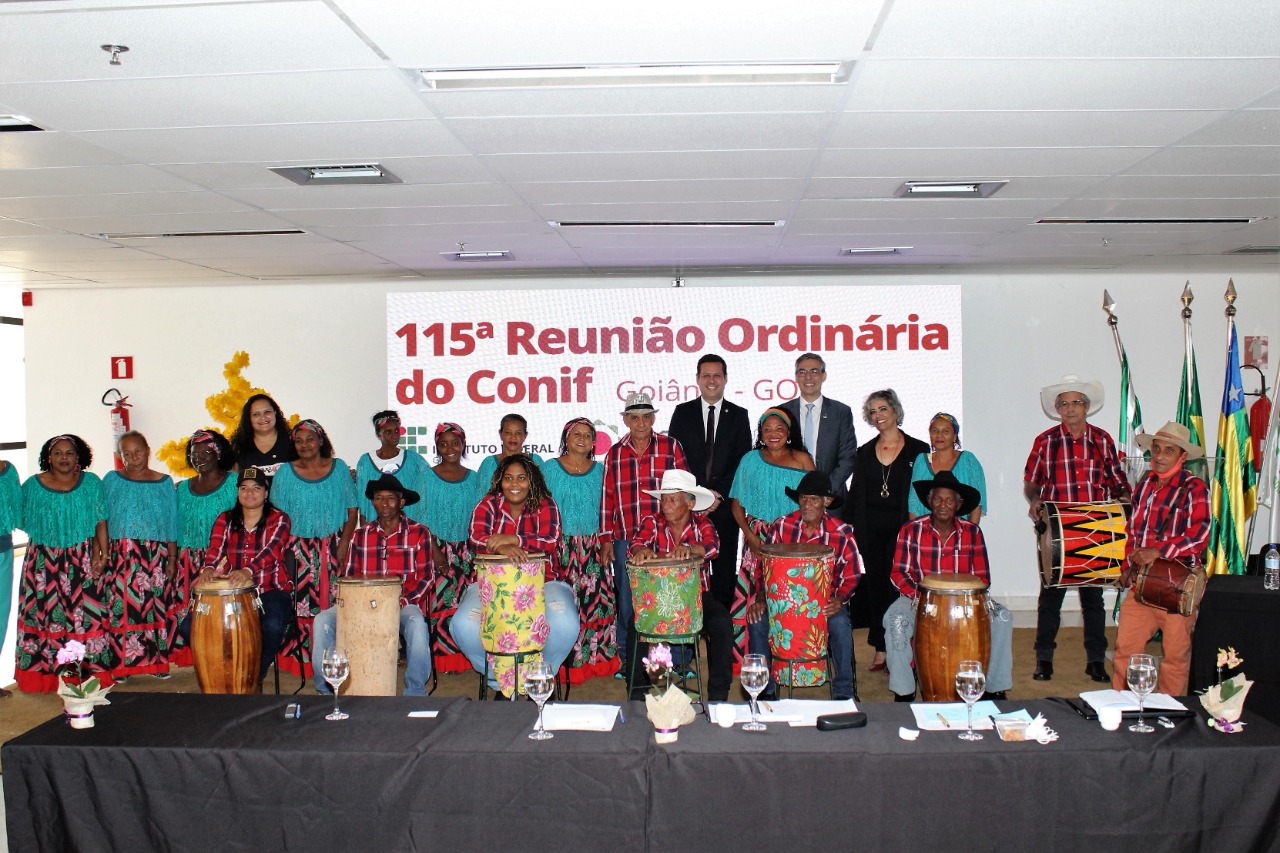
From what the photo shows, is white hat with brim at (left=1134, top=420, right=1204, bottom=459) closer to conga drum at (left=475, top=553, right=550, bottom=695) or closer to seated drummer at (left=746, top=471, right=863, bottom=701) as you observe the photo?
seated drummer at (left=746, top=471, right=863, bottom=701)

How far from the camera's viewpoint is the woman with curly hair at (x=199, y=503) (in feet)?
18.1

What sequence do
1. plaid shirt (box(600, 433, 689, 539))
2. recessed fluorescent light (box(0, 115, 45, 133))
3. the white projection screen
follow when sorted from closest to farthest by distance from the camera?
1. recessed fluorescent light (box(0, 115, 45, 133))
2. plaid shirt (box(600, 433, 689, 539))
3. the white projection screen

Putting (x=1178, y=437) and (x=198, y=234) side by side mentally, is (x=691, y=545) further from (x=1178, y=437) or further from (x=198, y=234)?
(x=198, y=234)

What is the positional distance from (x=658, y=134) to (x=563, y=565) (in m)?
2.56

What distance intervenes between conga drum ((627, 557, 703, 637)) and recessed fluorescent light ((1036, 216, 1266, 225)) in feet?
9.40

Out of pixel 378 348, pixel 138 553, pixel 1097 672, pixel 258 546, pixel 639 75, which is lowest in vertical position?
pixel 1097 672

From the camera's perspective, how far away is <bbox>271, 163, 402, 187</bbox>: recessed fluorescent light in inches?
171

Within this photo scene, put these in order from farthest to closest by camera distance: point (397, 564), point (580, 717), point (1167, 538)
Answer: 1. point (397, 564)
2. point (1167, 538)
3. point (580, 717)

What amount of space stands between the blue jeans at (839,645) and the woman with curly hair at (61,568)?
3635 millimetres

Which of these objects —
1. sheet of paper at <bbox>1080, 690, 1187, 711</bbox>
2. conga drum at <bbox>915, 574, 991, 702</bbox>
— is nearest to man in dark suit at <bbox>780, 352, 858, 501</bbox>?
conga drum at <bbox>915, 574, 991, 702</bbox>

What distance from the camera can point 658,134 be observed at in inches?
148

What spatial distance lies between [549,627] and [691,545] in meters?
0.74

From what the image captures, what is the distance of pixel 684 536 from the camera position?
15.6 feet

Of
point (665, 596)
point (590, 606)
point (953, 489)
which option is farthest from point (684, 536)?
point (953, 489)
